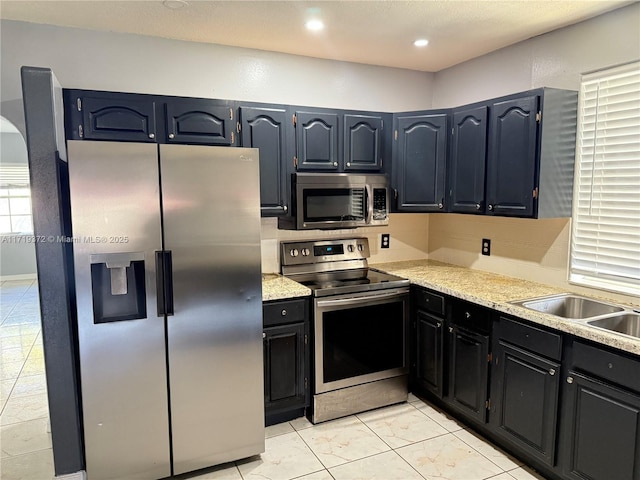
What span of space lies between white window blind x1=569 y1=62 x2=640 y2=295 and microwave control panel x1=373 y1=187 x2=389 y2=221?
1248 millimetres

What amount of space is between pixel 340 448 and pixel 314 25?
262cm

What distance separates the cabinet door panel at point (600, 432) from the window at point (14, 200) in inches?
127

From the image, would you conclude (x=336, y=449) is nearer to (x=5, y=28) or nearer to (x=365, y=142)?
(x=365, y=142)

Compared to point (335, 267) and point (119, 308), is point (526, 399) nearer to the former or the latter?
point (335, 267)

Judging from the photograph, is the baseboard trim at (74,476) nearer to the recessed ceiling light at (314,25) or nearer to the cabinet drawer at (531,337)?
the cabinet drawer at (531,337)

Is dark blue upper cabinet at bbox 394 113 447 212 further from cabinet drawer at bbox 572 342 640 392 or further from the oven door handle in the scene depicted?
cabinet drawer at bbox 572 342 640 392

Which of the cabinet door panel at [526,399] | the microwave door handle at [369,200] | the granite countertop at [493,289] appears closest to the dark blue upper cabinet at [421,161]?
the microwave door handle at [369,200]

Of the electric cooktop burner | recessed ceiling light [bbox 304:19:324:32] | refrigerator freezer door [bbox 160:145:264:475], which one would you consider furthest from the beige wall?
refrigerator freezer door [bbox 160:145:264:475]

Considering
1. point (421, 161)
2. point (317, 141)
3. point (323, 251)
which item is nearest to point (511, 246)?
point (421, 161)

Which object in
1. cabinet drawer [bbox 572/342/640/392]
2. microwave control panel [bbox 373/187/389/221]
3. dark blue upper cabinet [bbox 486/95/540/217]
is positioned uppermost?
dark blue upper cabinet [bbox 486/95/540/217]

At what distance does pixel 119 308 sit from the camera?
7.02 ft

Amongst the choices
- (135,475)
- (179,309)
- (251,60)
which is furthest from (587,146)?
(135,475)

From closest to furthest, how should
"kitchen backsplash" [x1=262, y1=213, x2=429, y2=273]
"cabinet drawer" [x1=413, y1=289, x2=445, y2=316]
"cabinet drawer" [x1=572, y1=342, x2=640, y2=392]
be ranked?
1. "cabinet drawer" [x1=572, y1=342, x2=640, y2=392]
2. "cabinet drawer" [x1=413, y1=289, x2=445, y2=316]
3. "kitchen backsplash" [x1=262, y1=213, x2=429, y2=273]

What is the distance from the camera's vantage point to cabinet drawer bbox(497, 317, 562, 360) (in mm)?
2141
